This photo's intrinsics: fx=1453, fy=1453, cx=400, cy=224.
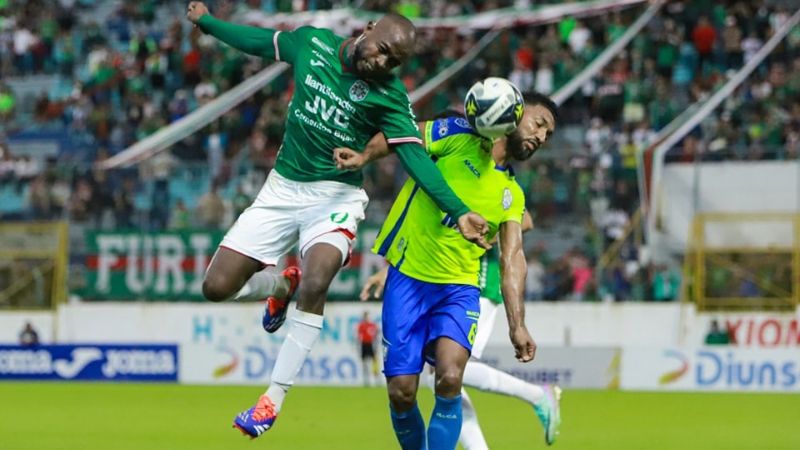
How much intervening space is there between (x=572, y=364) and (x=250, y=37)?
16564mm

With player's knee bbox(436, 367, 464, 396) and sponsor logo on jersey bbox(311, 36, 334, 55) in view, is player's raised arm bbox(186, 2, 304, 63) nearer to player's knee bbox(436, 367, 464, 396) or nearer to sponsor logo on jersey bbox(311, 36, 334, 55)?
sponsor logo on jersey bbox(311, 36, 334, 55)

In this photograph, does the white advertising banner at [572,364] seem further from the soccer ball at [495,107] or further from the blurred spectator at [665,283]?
the soccer ball at [495,107]

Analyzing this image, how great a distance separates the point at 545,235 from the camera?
25.8m

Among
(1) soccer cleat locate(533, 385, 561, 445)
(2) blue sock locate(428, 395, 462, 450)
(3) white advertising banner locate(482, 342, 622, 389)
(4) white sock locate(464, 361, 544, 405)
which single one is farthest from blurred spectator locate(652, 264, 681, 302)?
(2) blue sock locate(428, 395, 462, 450)

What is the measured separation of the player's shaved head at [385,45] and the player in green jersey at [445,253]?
526mm

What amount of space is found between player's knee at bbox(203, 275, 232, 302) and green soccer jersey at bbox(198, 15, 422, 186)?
2.94 ft

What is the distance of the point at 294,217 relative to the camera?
10320mm

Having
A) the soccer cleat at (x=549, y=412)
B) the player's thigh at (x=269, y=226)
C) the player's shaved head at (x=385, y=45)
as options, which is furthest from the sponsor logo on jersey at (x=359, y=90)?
the soccer cleat at (x=549, y=412)

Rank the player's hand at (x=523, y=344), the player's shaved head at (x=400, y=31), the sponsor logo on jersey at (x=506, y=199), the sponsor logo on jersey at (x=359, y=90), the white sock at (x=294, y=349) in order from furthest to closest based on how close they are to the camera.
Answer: the sponsor logo on jersey at (x=359, y=90), the white sock at (x=294, y=349), the sponsor logo on jersey at (x=506, y=199), the player's shaved head at (x=400, y=31), the player's hand at (x=523, y=344)

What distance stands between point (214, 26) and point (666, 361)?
1685 centimetres

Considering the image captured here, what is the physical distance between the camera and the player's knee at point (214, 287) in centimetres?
1017

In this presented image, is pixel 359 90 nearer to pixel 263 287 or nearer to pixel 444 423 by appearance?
pixel 263 287

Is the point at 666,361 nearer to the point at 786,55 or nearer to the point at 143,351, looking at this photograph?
the point at 786,55

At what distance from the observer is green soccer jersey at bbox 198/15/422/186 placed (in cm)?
976
